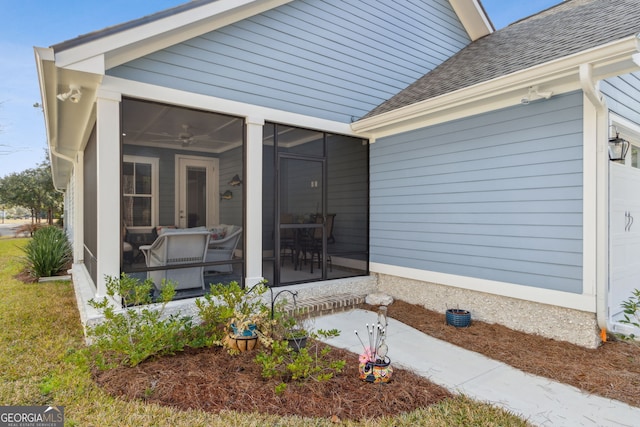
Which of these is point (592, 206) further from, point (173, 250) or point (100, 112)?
point (100, 112)

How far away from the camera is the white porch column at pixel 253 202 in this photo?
503 cm

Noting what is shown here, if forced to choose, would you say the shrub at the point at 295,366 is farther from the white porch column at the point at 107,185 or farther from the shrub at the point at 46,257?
the shrub at the point at 46,257

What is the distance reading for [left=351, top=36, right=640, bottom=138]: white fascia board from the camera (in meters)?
3.41

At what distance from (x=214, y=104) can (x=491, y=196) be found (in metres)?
3.87

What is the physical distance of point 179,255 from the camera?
15.9 feet

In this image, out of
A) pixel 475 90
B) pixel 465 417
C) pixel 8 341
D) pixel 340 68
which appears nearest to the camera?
pixel 465 417

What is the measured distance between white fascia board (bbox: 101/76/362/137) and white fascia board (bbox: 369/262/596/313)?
2.56 metres

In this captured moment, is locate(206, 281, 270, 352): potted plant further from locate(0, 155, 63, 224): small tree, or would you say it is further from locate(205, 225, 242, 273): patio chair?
locate(0, 155, 63, 224): small tree

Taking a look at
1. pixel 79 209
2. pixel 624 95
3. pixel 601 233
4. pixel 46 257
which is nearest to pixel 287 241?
pixel 601 233

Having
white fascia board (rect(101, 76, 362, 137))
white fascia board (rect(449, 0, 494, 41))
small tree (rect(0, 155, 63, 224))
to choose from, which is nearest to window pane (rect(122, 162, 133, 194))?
white fascia board (rect(101, 76, 362, 137))

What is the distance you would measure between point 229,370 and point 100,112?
10.2 feet

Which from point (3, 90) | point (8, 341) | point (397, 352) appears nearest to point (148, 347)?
point (8, 341)

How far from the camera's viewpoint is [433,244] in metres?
5.45

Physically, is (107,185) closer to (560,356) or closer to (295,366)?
(295,366)
